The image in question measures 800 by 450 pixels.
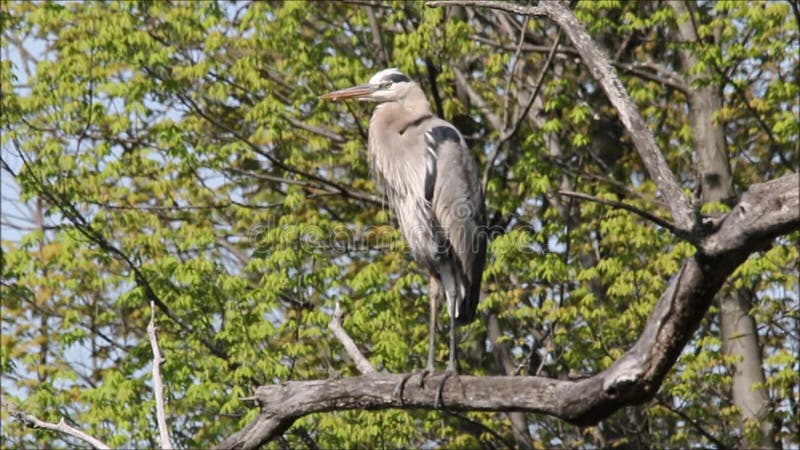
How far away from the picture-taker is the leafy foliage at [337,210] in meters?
10.8

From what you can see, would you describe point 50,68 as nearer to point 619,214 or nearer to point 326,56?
point 326,56

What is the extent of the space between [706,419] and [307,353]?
12.2 feet

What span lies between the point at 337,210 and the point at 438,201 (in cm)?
567

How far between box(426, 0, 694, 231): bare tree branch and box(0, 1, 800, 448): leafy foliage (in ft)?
20.0

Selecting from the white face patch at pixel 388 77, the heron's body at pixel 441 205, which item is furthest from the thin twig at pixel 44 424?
the white face patch at pixel 388 77

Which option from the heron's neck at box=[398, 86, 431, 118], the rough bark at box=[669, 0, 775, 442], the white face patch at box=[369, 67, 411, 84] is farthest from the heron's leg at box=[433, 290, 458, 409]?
the rough bark at box=[669, 0, 775, 442]

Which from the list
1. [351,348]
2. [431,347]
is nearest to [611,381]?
[351,348]

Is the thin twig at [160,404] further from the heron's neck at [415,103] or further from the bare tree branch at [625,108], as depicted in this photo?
the heron's neck at [415,103]

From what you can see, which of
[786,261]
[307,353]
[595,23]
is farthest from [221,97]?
[786,261]

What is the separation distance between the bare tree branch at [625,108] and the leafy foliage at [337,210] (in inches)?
240

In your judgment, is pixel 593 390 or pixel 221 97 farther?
pixel 221 97

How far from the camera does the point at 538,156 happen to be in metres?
11.5

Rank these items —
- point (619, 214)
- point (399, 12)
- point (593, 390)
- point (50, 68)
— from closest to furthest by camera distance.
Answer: point (593, 390) → point (619, 214) → point (399, 12) → point (50, 68)

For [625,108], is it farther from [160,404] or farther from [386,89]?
[386,89]
